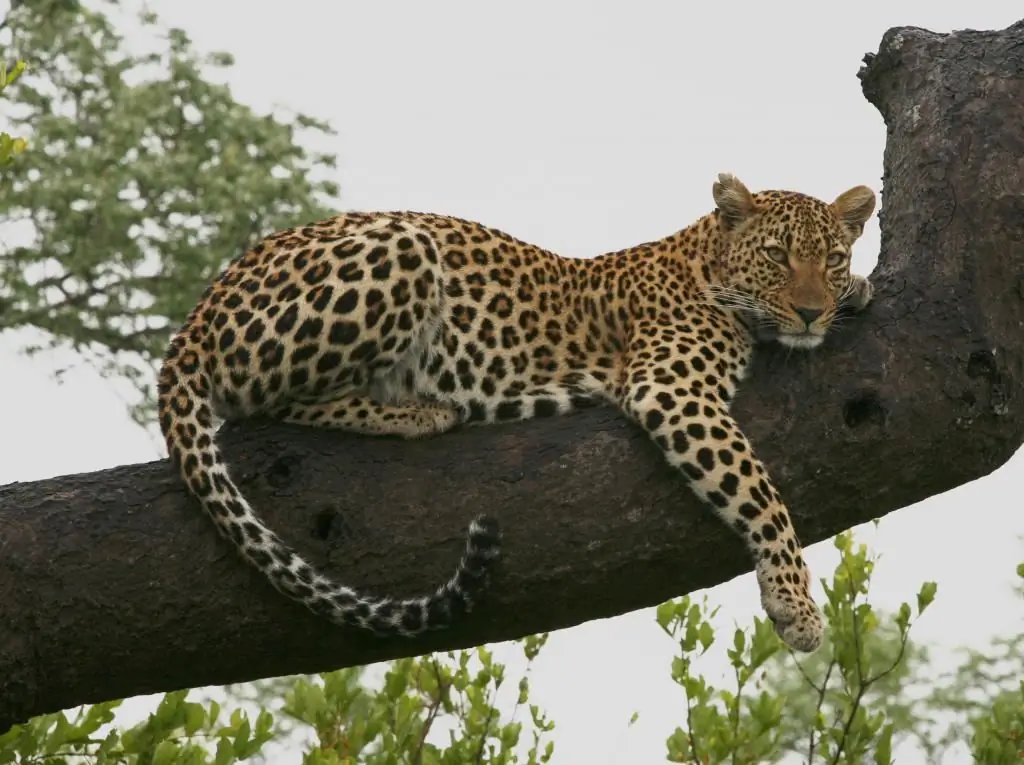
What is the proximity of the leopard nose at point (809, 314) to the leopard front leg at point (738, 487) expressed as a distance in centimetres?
57

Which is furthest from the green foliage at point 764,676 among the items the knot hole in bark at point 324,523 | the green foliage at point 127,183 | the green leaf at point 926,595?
the green foliage at point 127,183

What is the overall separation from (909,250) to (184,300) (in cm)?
1764

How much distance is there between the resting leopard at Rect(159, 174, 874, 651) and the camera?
6617 mm

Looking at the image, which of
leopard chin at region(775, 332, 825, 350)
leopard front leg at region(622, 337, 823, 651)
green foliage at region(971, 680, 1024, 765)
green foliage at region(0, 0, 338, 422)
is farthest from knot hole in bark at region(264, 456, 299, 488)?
green foliage at region(0, 0, 338, 422)

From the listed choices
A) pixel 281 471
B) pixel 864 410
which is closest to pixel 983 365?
pixel 864 410

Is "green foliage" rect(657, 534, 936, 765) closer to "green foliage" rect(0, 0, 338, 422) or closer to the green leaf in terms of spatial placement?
the green leaf

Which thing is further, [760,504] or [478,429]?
[478,429]

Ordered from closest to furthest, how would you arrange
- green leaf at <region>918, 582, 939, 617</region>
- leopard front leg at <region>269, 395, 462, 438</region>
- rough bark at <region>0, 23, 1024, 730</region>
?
rough bark at <region>0, 23, 1024, 730</region> < leopard front leg at <region>269, 395, 462, 438</region> < green leaf at <region>918, 582, 939, 617</region>

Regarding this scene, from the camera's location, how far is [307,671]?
6715 mm

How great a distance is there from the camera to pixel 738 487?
661 cm

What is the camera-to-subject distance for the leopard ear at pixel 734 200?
7988 millimetres

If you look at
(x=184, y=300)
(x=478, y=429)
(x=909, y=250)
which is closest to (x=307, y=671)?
(x=478, y=429)

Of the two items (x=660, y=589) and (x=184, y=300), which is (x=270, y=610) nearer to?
(x=660, y=589)

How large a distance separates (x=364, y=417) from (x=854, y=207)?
258 cm
